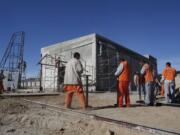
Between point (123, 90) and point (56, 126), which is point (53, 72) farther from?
point (56, 126)

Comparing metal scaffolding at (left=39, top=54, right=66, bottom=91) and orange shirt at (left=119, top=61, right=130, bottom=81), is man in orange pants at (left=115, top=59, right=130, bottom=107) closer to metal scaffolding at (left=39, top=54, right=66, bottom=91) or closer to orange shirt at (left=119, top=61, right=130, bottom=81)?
orange shirt at (left=119, top=61, right=130, bottom=81)

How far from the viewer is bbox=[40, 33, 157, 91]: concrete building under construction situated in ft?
60.8

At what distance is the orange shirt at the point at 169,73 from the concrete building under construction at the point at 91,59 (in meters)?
9.96

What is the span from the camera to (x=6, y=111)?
5816mm

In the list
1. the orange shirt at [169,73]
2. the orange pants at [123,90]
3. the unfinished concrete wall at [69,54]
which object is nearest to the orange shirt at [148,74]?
the orange pants at [123,90]

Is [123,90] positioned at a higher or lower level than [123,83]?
lower

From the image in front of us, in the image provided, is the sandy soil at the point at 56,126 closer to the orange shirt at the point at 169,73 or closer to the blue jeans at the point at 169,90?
the blue jeans at the point at 169,90

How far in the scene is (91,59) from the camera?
18609mm

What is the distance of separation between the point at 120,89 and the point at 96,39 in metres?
12.8

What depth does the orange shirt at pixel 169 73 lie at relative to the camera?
312 inches

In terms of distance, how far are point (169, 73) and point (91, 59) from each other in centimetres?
1103

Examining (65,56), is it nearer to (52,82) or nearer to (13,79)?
(52,82)

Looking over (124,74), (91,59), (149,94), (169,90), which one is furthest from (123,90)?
(91,59)

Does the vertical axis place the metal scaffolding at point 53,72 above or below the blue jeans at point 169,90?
above
